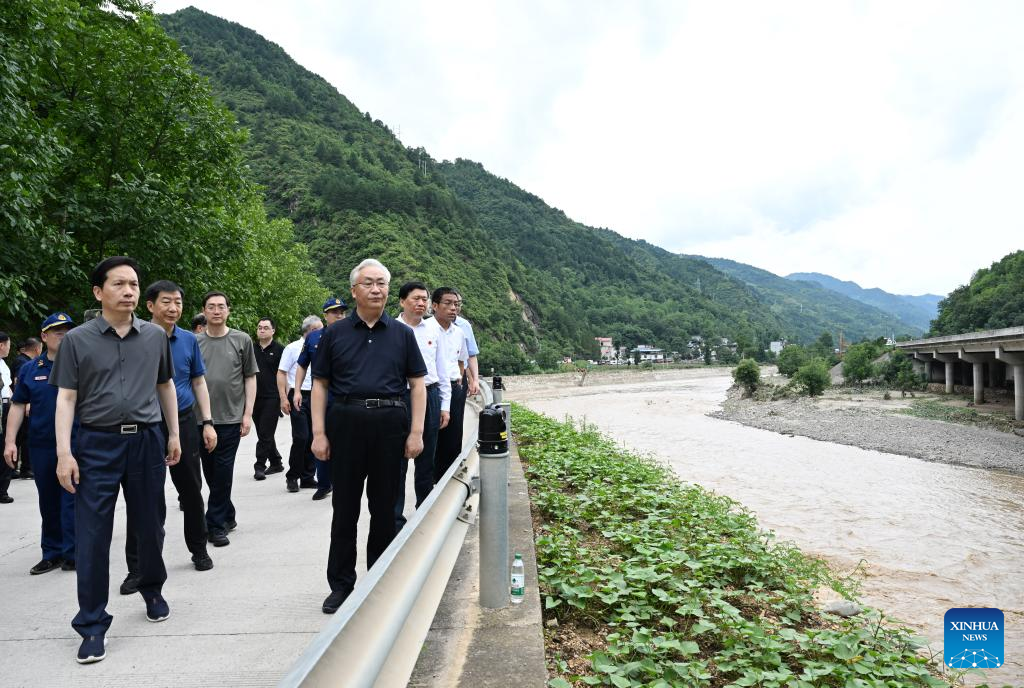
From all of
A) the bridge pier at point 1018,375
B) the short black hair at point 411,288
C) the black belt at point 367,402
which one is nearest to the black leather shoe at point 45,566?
the black belt at point 367,402

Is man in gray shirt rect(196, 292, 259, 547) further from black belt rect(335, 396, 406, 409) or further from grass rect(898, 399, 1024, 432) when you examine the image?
grass rect(898, 399, 1024, 432)

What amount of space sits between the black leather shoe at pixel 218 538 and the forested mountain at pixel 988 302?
77694mm

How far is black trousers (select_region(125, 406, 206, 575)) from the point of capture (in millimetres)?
3957

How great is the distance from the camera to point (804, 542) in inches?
340

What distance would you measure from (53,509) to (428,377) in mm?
2857

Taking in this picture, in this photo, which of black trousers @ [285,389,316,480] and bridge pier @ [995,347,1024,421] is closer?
black trousers @ [285,389,316,480]

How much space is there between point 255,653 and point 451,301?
337cm

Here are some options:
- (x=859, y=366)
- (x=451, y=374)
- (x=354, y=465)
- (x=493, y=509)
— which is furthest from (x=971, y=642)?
(x=859, y=366)

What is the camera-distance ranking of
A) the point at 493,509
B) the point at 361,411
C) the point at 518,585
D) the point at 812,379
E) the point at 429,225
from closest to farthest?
the point at 493,509, the point at 518,585, the point at 361,411, the point at 812,379, the point at 429,225

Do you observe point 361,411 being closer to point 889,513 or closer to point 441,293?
point 441,293

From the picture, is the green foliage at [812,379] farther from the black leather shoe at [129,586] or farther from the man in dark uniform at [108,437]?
the man in dark uniform at [108,437]

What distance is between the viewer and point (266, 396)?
288 inches

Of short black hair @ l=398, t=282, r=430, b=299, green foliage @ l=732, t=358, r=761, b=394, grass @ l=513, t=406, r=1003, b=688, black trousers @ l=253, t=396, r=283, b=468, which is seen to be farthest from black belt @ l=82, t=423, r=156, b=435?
green foliage @ l=732, t=358, r=761, b=394

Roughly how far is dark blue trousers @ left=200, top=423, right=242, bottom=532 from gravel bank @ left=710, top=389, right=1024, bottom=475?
2098 cm
